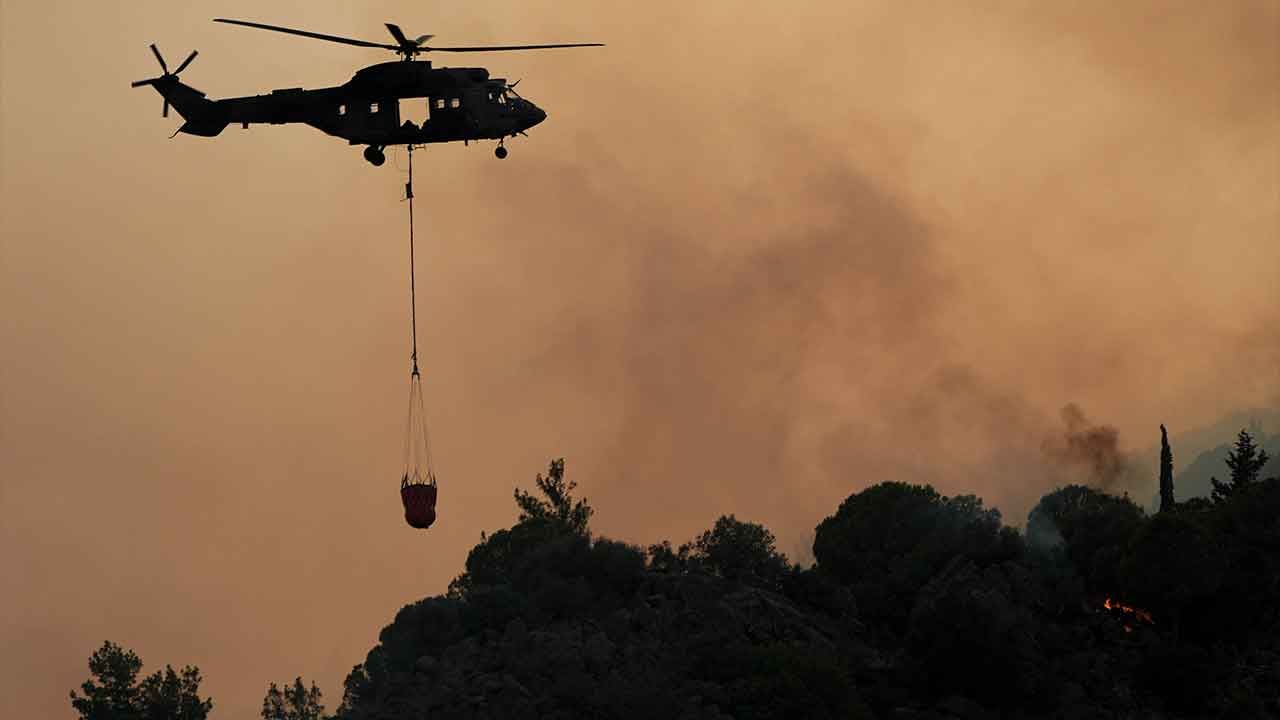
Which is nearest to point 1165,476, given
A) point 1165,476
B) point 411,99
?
point 1165,476

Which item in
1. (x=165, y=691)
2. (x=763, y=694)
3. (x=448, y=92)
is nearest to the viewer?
(x=448, y=92)

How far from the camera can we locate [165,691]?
17550 centimetres

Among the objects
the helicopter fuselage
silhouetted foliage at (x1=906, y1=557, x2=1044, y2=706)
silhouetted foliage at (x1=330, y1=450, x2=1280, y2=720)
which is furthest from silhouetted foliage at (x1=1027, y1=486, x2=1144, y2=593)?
the helicopter fuselage

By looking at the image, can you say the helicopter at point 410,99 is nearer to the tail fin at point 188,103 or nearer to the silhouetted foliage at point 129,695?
the tail fin at point 188,103

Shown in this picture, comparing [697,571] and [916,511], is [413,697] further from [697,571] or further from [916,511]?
[916,511]

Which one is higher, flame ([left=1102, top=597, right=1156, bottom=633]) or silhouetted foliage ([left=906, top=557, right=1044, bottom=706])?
flame ([left=1102, top=597, right=1156, bottom=633])

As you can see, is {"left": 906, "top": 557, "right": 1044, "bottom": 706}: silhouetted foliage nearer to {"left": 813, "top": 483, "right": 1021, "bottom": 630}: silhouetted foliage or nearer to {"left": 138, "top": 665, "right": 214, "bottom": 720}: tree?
{"left": 813, "top": 483, "right": 1021, "bottom": 630}: silhouetted foliage

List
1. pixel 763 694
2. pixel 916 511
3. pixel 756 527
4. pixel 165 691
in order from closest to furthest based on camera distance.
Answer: pixel 763 694
pixel 916 511
pixel 756 527
pixel 165 691

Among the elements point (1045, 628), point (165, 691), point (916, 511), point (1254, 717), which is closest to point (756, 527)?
point (916, 511)

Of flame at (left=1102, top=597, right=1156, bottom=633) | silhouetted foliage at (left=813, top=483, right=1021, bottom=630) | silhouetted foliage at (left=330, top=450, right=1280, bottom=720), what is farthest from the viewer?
silhouetted foliage at (left=813, top=483, right=1021, bottom=630)

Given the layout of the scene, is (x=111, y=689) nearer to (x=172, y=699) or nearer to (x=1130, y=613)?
(x=172, y=699)

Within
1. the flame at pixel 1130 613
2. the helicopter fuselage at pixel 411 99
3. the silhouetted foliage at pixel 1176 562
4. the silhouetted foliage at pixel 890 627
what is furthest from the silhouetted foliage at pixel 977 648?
the helicopter fuselage at pixel 411 99

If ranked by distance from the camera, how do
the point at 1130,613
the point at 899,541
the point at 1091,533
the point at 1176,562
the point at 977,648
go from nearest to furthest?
1. the point at 977,648
2. the point at 1176,562
3. the point at 1130,613
4. the point at 1091,533
5. the point at 899,541

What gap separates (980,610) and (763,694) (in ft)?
42.1
